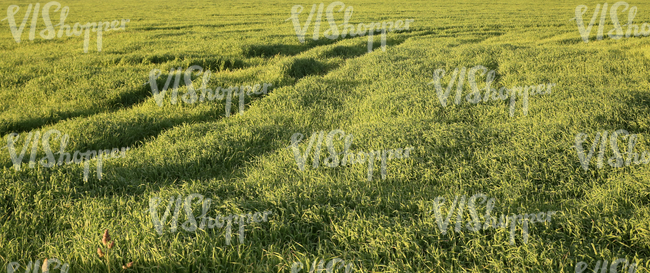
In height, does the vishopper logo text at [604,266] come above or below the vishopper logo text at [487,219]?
below

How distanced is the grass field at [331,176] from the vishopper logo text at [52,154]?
0.08 meters

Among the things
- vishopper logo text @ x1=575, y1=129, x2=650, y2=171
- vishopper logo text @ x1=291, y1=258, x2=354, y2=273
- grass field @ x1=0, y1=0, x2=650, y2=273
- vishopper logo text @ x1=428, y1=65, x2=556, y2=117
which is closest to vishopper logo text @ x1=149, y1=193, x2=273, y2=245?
grass field @ x1=0, y1=0, x2=650, y2=273

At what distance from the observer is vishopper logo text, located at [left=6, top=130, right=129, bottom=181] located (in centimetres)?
383

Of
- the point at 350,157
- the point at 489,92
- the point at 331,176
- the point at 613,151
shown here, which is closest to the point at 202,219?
the point at 331,176

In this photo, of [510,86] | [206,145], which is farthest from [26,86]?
[510,86]

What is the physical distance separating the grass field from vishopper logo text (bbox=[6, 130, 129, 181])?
8 cm

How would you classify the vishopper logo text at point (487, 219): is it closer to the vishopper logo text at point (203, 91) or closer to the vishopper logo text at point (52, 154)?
the vishopper logo text at point (52, 154)

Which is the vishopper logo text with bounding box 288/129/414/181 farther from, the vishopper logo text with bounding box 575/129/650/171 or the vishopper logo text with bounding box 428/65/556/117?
the vishopper logo text with bounding box 428/65/556/117

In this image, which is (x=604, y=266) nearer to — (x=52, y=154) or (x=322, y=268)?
(x=322, y=268)

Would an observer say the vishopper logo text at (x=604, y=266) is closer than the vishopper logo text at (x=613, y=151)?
Yes

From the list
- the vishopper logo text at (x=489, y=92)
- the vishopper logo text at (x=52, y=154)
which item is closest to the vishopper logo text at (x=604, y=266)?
the vishopper logo text at (x=489, y=92)

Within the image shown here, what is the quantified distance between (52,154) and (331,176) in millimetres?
3383

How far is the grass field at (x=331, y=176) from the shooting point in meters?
2.49

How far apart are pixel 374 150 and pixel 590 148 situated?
90.1 inches
